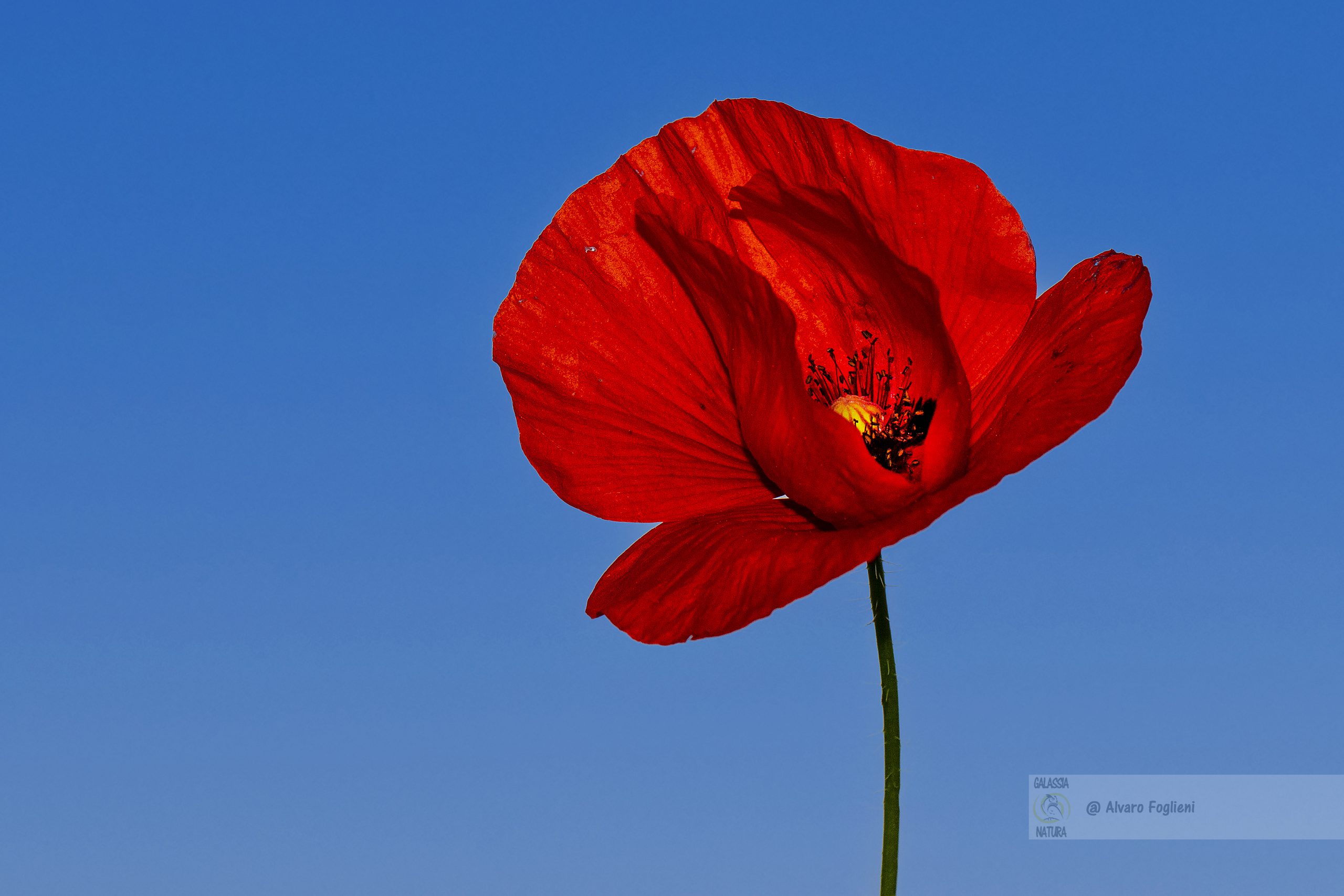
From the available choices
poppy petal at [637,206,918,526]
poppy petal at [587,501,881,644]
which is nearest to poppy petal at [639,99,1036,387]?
poppy petal at [637,206,918,526]

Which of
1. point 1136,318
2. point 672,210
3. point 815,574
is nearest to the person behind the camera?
point 815,574

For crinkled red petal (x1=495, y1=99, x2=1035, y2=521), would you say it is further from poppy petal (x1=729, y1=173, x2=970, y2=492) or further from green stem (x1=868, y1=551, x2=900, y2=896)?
green stem (x1=868, y1=551, x2=900, y2=896)

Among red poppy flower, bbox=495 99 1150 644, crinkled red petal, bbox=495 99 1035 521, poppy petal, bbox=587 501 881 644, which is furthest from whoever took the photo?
crinkled red petal, bbox=495 99 1035 521

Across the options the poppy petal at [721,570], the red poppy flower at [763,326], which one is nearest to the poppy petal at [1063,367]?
the red poppy flower at [763,326]

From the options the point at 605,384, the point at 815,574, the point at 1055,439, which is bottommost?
the point at 815,574

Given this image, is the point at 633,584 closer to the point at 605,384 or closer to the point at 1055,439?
the point at 605,384

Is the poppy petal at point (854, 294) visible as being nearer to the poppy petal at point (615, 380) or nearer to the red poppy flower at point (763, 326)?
the red poppy flower at point (763, 326)

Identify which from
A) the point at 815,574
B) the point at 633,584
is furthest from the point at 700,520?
the point at 815,574
